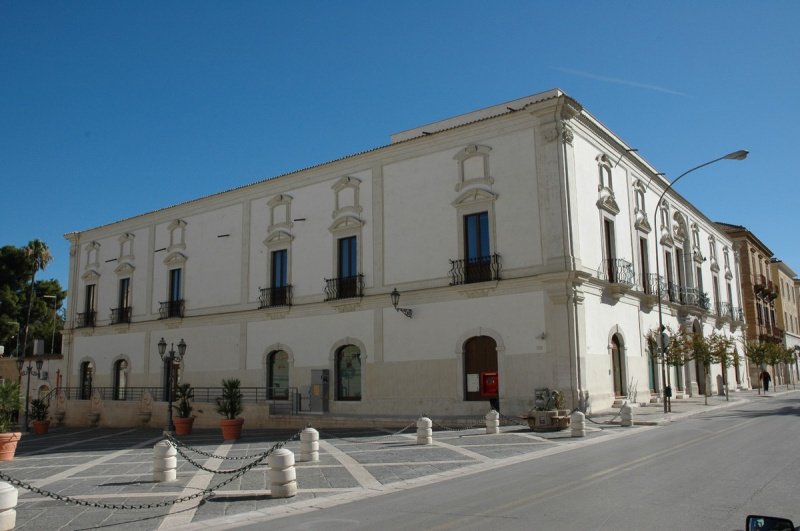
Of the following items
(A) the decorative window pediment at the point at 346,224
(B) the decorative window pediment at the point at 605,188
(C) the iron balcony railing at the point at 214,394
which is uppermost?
(B) the decorative window pediment at the point at 605,188

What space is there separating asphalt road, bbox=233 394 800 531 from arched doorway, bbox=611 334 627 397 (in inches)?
443

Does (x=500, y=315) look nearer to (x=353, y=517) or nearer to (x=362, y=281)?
(x=362, y=281)

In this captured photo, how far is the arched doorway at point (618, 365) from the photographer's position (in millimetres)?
25750

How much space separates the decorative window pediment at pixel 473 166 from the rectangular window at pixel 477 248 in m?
Result: 1.24

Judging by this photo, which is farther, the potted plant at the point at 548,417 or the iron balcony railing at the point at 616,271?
the iron balcony railing at the point at 616,271

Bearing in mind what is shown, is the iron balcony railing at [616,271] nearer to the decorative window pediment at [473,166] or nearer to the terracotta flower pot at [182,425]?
the decorative window pediment at [473,166]

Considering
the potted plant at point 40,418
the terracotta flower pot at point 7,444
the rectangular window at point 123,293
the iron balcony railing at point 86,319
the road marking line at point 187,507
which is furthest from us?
the iron balcony railing at point 86,319

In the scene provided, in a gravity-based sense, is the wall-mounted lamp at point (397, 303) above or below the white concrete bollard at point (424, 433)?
above

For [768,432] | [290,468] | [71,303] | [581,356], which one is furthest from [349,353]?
[71,303]

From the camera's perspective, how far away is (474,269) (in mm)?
24594

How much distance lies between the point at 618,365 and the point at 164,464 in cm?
1918

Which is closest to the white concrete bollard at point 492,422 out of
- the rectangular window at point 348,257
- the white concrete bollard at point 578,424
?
the white concrete bollard at point 578,424

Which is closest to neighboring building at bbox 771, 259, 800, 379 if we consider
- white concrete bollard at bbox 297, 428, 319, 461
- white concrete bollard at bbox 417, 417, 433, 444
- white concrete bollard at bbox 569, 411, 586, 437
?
white concrete bollard at bbox 569, 411, 586, 437

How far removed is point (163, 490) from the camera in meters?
11.2
